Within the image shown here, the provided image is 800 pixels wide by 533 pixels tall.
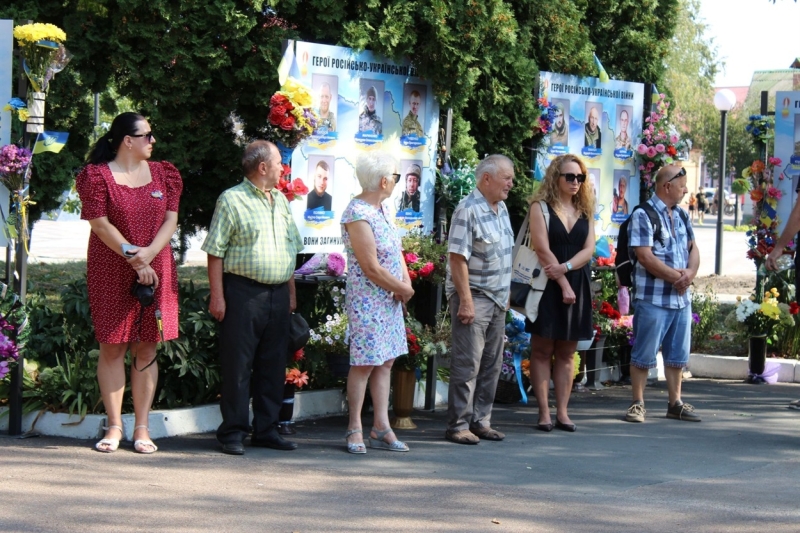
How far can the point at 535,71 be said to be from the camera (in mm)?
9609

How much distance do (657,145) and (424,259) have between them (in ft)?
10.5

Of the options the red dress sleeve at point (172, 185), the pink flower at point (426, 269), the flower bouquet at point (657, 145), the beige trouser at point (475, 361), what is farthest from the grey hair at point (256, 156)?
the flower bouquet at point (657, 145)

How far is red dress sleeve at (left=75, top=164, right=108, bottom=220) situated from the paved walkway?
142 cm

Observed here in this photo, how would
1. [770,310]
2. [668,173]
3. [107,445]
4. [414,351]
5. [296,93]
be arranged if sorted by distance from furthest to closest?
[770,310]
[668,173]
[414,351]
[296,93]
[107,445]

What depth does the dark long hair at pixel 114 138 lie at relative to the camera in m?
6.31

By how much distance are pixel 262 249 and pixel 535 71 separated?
4145mm

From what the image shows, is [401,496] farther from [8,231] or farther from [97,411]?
[8,231]

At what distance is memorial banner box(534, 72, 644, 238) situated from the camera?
32.1 ft

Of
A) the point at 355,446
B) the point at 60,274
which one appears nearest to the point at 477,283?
the point at 355,446

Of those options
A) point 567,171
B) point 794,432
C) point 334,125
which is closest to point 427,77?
point 334,125

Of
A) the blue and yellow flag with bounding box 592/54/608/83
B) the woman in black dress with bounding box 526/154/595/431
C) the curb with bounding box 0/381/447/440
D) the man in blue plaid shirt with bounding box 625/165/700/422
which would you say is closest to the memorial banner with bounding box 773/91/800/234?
the blue and yellow flag with bounding box 592/54/608/83

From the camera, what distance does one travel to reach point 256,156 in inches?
254

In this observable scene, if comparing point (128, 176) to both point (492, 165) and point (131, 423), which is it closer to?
point (131, 423)

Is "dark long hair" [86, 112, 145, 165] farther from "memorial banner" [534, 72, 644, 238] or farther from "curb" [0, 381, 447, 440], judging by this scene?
"memorial banner" [534, 72, 644, 238]
